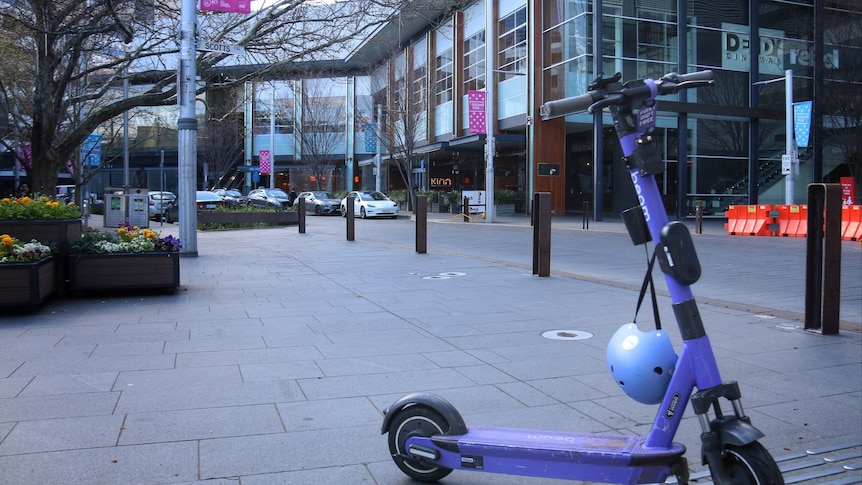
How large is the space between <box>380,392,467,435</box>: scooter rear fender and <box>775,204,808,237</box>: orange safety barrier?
20.9 meters

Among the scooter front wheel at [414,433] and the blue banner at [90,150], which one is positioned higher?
the blue banner at [90,150]

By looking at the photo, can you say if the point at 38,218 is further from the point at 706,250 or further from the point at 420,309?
the point at 706,250

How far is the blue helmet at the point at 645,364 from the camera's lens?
2756 millimetres

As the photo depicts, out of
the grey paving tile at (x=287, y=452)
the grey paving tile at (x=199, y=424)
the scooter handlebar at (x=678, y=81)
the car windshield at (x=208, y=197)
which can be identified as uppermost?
the car windshield at (x=208, y=197)

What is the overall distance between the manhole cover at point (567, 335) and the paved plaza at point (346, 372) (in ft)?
0.28

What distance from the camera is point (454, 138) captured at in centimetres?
4156

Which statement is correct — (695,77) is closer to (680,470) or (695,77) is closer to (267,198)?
(680,470)

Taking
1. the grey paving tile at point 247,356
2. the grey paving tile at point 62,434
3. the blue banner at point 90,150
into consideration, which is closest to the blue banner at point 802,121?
the grey paving tile at point 247,356

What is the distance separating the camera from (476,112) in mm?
30266

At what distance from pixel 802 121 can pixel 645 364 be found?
90.9 ft

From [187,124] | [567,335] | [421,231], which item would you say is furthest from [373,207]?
[567,335]

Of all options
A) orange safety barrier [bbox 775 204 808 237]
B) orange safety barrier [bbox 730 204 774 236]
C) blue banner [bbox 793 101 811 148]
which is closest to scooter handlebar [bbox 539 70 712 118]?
orange safety barrier [bbox 775 204 808 237]

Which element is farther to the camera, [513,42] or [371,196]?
[371,196]

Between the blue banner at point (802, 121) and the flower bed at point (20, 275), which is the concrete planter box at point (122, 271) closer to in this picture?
the flower bed at point (20, 275)
